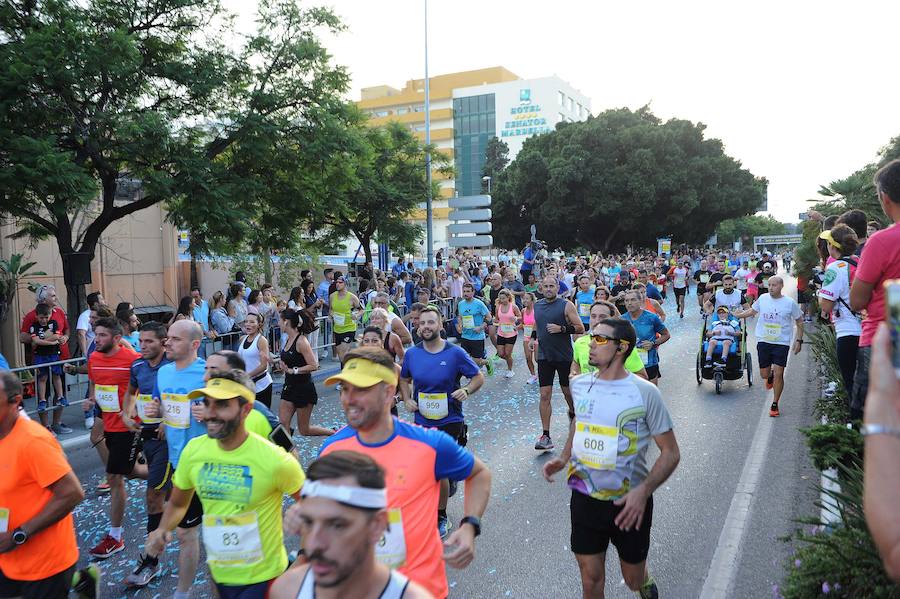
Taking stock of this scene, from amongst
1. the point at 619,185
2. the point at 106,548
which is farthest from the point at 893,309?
the point at 619,185

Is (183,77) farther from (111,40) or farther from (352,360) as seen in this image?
(352,360)

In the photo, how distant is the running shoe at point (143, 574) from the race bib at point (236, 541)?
183 centimetres

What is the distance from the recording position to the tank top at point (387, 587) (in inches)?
79.0

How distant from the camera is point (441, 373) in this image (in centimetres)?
606

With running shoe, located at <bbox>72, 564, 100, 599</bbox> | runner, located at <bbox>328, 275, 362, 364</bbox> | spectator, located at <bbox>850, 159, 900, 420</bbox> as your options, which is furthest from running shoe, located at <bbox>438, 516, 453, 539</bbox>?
runner, located at <bbox>328, 275, 362, 364</bbox>

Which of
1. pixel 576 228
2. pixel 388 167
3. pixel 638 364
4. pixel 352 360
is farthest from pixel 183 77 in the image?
pixel 576 228

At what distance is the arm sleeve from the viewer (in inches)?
126

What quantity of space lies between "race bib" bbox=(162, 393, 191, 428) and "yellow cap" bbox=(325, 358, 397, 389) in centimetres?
216

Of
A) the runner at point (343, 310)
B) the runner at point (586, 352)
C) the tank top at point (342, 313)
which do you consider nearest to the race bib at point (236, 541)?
the runner at point (586, 352)

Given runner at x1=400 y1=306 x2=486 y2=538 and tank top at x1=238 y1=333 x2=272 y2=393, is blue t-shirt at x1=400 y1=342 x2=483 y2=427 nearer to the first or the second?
runner at x1=400 y1=306 x2=486 y2=538

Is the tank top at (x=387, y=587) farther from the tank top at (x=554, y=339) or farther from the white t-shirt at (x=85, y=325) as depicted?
the white t-shirt at (x=85, y=325)

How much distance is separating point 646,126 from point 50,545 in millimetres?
46621

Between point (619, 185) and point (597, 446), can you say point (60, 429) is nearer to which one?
point (597, 446)

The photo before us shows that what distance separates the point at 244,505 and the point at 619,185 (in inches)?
1708
